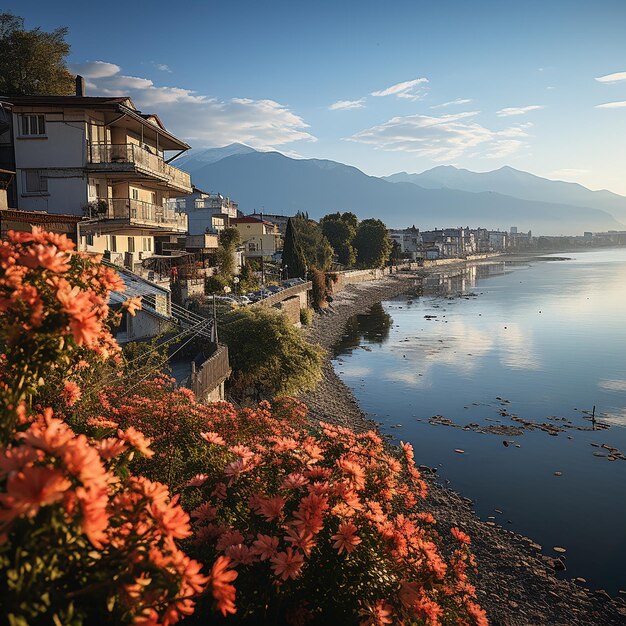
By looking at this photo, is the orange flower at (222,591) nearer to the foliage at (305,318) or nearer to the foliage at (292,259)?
the foliage at (305,318)

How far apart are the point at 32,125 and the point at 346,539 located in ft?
105

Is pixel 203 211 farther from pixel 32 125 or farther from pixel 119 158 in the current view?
pixel 32 125

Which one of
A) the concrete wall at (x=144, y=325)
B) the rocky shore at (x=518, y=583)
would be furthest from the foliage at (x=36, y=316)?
the concrete wall at (x=144, y=325)

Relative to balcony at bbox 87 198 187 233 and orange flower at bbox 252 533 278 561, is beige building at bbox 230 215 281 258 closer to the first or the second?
balcony at bbox 87 198 187 233

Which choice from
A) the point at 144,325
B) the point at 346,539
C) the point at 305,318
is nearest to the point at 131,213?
the point at 144,325

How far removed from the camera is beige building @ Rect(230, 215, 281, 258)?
8194 cm

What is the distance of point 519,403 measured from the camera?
39406mm

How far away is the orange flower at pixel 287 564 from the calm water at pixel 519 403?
19.0 meters

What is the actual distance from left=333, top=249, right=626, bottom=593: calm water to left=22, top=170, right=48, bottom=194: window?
2442 centimetres

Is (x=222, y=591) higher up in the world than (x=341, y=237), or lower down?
lower down

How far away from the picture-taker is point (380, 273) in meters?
133

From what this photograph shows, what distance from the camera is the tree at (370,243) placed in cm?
12762

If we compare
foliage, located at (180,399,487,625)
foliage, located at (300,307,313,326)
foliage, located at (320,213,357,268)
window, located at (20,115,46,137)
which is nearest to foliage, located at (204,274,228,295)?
foliage, located at (300,307,313,326)

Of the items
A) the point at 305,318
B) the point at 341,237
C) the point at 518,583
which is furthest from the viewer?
the point at 341,237
